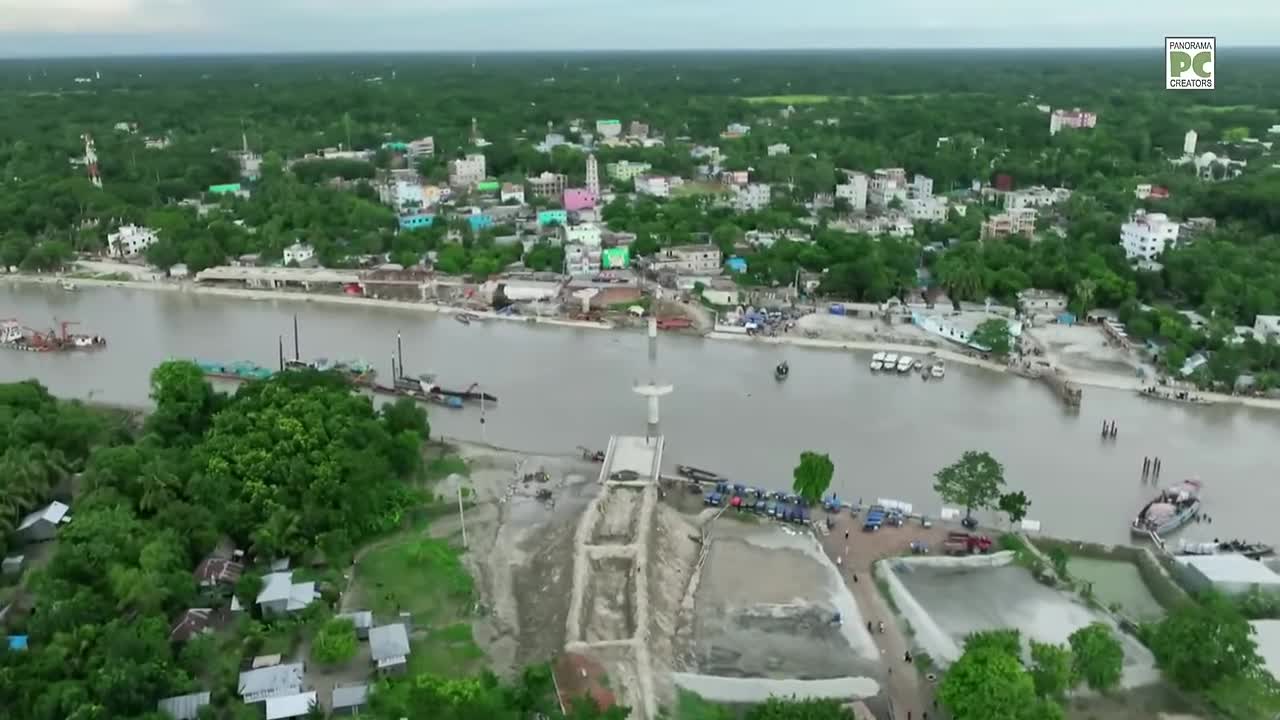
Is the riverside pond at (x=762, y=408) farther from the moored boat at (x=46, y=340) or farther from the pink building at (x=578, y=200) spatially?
the pink building at (x=578, y=200)

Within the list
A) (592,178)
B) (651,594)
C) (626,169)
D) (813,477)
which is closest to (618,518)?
(651,594)

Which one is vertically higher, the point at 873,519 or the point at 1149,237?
the point at 1149,237

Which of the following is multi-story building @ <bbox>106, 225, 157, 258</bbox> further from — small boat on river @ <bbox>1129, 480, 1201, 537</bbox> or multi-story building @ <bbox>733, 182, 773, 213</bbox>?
small boat on river @ <bbox>1129, 480, 1201, 537</bbox>

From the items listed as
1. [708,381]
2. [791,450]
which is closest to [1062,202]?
[708,381]

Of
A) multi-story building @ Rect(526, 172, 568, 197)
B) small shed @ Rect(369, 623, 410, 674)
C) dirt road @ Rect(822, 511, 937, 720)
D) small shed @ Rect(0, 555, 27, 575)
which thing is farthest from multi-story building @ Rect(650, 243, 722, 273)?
small shed @ Rect(0, 555, 27, 575)

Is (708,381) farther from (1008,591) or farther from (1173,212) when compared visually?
(1173,212)

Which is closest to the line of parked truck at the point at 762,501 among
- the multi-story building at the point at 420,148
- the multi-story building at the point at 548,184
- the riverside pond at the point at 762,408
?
the riverside pond at the point at 762,408

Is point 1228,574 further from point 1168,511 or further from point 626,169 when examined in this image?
point 626,169
